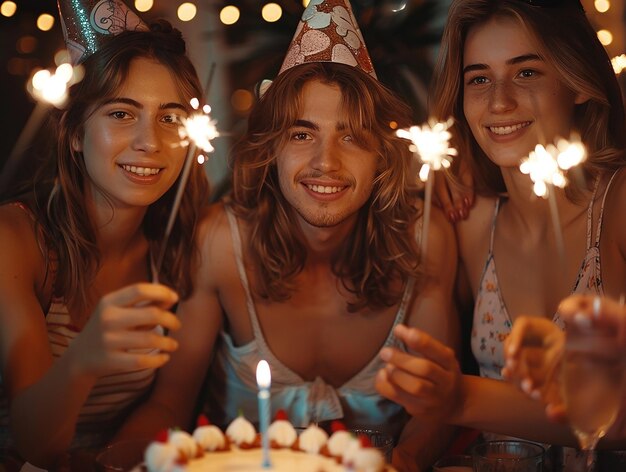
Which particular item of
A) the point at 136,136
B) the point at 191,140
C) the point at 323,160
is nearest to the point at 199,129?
the point at 191,140

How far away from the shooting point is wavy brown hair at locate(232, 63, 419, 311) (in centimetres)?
192

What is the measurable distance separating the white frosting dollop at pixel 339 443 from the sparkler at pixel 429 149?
758mm

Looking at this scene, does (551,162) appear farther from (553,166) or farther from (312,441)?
(312,441)

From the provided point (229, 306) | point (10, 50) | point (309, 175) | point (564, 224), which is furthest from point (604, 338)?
point (10, 50)

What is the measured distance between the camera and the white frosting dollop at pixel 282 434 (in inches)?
53.3

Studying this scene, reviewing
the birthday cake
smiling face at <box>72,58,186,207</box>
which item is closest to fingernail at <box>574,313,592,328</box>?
the birthday cake

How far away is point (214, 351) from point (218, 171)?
46 centimetres

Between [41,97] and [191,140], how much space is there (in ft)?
1.31

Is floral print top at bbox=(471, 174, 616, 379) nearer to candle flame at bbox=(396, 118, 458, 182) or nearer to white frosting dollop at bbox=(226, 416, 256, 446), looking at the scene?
candle flame at bbox=(396, 118, 458, 182)

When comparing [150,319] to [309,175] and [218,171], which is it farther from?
[218,171]

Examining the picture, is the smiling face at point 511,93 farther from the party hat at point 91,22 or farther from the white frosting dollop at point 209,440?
the white frosting dollop at point 209,440

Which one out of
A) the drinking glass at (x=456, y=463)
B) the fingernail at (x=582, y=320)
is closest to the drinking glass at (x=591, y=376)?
the fingernail at (x=582, y=320)

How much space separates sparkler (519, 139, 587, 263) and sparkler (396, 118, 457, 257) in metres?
0.20

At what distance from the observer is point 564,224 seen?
187 centimetres
